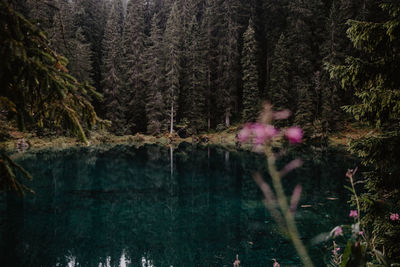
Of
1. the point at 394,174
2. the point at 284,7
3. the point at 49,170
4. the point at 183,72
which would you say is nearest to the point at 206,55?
the point at 183,72

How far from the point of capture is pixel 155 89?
40.7 metres

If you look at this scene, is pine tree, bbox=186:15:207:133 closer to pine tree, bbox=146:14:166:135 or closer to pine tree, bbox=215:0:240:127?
pine tree, bbox=215:0:240:127

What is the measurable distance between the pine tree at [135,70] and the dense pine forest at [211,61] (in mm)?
157

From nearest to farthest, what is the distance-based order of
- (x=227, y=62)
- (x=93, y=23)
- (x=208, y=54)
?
(x=227, y=62), (x=208, y=54), (x=93, y=23)

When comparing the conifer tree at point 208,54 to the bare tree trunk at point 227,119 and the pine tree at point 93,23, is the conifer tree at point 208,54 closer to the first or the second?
the bare tree trunk at point 227,119

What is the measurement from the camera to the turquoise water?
25.8 ft

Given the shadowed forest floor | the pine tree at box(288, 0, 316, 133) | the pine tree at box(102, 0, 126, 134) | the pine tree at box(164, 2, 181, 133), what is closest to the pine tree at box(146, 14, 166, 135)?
the pine tree at box(164, 2, 181, 133)

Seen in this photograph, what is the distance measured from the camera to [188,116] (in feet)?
138

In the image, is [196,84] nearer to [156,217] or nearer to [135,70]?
[135,70]

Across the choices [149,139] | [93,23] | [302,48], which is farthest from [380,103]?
[93,23]

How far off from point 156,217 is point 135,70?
118ft

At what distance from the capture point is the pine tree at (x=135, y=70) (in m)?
42.8

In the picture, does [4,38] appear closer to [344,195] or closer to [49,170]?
[344,195]

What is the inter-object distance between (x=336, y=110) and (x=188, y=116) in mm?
20517
